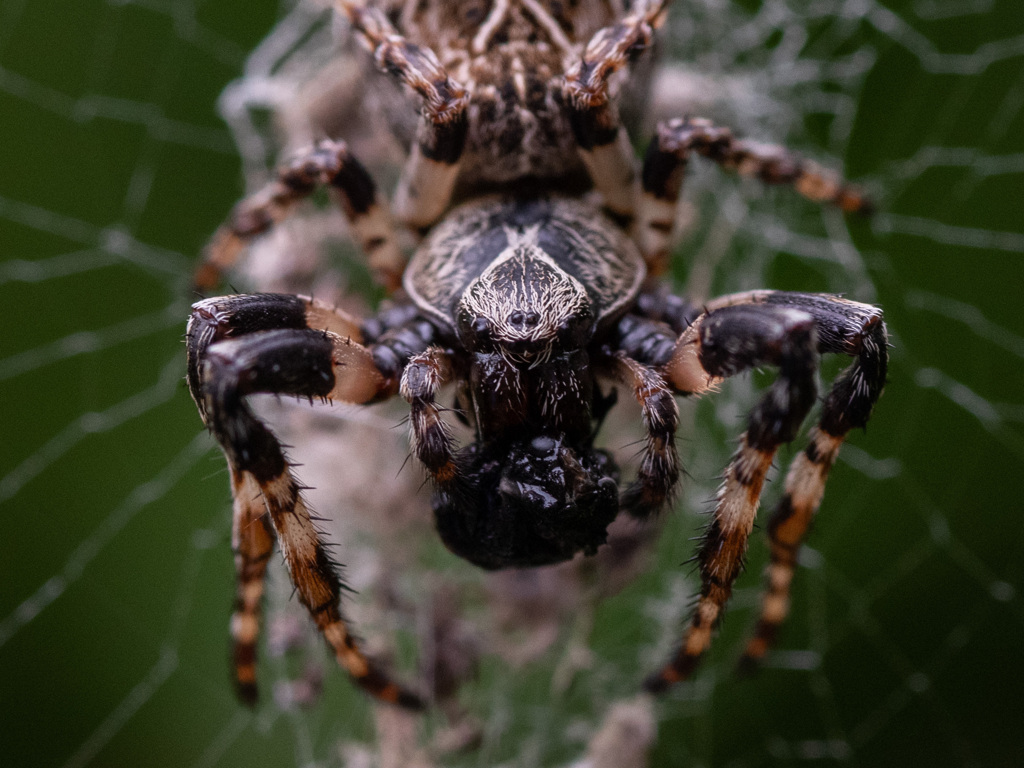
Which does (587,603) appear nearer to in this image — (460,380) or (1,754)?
(460,380)

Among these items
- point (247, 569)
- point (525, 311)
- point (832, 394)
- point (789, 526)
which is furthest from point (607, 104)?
point (247, 569)

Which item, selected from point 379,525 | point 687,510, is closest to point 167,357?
point 379,525

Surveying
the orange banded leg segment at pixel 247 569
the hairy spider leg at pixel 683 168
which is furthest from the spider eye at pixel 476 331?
the hairy spider leg at pixel 683 168

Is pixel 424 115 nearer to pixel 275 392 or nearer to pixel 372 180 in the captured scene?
pixel 372 180

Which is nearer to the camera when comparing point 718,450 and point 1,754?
point 1,754

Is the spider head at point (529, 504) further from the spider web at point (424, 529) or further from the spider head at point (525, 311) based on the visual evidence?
the spider web at point (424, 529)

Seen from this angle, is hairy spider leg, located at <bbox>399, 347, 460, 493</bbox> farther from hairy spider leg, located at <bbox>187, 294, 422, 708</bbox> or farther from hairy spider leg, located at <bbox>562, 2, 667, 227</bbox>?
hairy spider leg, located at <bbox>562, 2, 667, 227</bbox>
